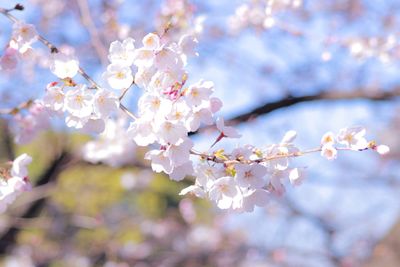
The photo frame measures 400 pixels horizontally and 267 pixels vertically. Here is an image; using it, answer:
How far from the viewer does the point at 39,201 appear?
3.60 meters

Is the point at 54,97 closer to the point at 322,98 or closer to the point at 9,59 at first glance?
the point at 9,59

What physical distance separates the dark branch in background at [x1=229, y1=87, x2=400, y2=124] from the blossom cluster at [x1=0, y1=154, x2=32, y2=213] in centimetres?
183

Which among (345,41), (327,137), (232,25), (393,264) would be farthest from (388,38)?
(327,137)

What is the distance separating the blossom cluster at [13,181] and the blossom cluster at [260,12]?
4.72ft

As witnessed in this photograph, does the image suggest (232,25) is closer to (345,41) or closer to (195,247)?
(345,41)

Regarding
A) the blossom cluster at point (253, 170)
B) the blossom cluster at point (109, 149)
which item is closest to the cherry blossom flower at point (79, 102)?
the blossom cluster at point (253, 170)

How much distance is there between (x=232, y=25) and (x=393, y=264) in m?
1.95

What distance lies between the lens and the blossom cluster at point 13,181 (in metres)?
1.26

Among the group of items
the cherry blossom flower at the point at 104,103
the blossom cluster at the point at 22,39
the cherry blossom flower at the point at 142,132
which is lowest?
the cherry blossom flower at the point at 142,132

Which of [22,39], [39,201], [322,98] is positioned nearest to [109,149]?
[39,201]

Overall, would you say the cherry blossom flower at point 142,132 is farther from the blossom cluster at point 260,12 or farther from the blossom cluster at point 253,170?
the blossom cluster at point 260,12

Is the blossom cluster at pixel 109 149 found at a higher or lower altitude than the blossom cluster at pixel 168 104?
higher

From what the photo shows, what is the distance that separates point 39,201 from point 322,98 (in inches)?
79.6

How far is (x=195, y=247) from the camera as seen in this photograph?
667 centimetres
